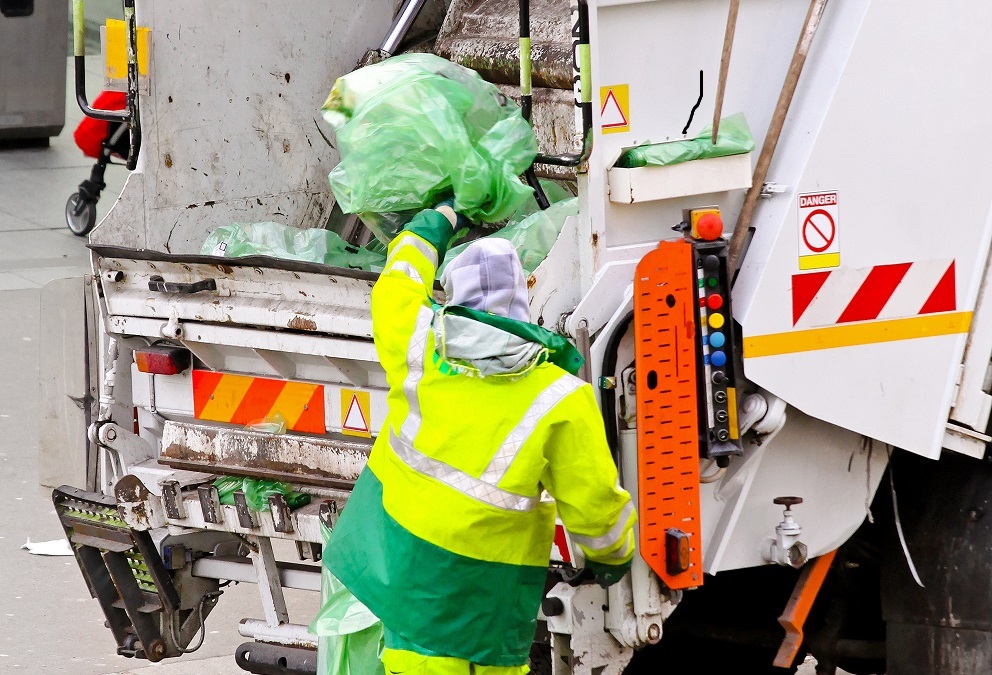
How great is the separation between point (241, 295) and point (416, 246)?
75 centimetres

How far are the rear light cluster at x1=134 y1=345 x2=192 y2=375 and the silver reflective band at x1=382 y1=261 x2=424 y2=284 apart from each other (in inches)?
39.5

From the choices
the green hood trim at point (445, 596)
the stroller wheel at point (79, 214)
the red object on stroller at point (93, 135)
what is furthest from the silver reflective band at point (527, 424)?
the stroller wheel at point (79, 214)

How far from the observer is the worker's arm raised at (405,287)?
2953mm

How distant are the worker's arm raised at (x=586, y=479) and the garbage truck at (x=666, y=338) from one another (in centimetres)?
22

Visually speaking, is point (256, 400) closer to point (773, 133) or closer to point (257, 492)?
point (257, 492)

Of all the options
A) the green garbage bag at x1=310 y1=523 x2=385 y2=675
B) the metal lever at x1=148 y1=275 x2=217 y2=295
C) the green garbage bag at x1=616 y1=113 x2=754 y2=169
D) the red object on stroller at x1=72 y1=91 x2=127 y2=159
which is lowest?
the red object on stroller at x1=72 y1=91 x2=127 y2=159

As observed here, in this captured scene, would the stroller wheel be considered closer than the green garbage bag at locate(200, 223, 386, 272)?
No

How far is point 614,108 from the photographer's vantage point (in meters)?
2.96

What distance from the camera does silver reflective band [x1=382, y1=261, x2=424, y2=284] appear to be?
3.07m

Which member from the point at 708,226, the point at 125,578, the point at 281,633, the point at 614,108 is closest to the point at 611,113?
the point at 614,108

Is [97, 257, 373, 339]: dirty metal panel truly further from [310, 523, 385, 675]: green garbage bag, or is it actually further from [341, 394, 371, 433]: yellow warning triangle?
[310, 523, 385, 675]: green garbage bag

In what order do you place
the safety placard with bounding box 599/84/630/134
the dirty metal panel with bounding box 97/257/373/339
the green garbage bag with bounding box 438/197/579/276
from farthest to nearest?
1. the dirty metal panel with bounding box 97/257/373/339
2. the green garbage bag with bounding box 438/197/579/276
3. the safety placard with bounding box 599/84/630/134

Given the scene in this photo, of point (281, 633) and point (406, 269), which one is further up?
point (406, 269)

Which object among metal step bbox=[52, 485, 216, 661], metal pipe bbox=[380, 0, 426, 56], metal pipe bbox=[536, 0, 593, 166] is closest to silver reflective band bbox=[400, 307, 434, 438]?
metal pipe bbox=[536, 0, 593, 166]
